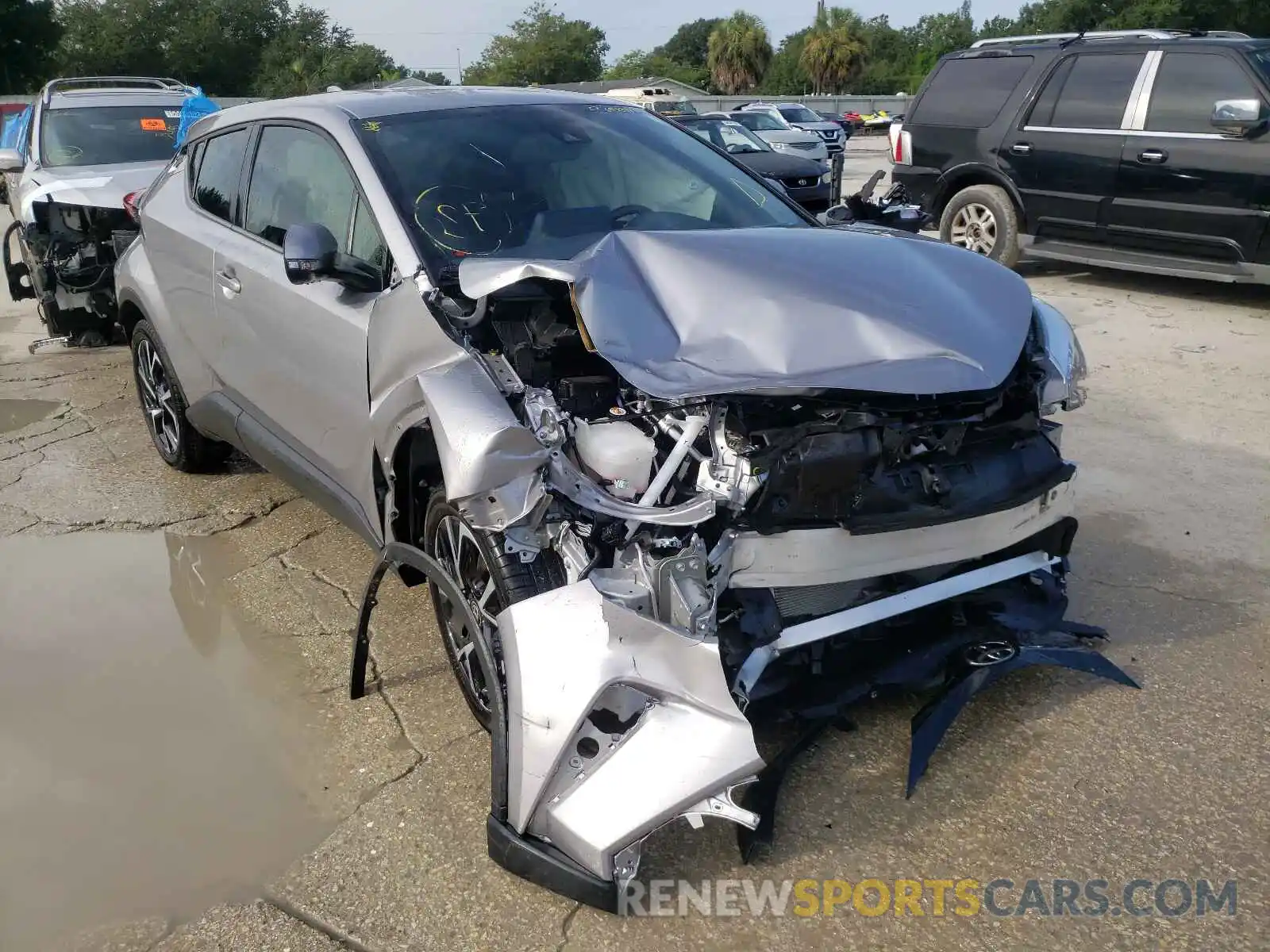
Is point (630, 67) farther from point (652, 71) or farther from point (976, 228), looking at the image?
point (976, 228)

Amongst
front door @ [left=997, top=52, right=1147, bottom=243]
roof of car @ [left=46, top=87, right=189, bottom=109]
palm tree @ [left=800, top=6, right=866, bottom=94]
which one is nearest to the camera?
front door @ [left=997, top=52, right=1147, bottom=243]

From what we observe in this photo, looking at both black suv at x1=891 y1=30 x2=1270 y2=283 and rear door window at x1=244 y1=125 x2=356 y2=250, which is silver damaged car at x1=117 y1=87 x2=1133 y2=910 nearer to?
rear door window at x1=244 y1=125 x2=356 y2=250

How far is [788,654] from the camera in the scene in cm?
273

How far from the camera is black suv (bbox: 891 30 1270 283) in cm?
745

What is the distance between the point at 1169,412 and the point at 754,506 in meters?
4.23

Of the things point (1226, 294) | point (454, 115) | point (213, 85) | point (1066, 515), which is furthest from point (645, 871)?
point (213, 85)

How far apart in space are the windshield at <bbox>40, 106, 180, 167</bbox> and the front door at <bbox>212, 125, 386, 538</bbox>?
536cm

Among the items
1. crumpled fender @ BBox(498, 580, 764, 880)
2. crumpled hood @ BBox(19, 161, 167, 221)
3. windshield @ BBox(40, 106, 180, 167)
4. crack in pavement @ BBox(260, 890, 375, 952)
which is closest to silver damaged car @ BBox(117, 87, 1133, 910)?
crumpled fender @ BBox(498, 580, 764, 880)

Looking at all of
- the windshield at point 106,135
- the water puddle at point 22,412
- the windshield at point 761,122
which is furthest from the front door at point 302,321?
the windshield at point 761,122

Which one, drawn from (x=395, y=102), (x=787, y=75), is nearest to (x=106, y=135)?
(x=395, y=102)

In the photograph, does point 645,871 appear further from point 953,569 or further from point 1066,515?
point 1066,515

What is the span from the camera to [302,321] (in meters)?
3.44

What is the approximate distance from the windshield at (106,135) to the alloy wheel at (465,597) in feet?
22.9

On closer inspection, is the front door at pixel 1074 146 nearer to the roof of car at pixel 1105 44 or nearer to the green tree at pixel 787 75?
the roof of car at pixel 1105 44
